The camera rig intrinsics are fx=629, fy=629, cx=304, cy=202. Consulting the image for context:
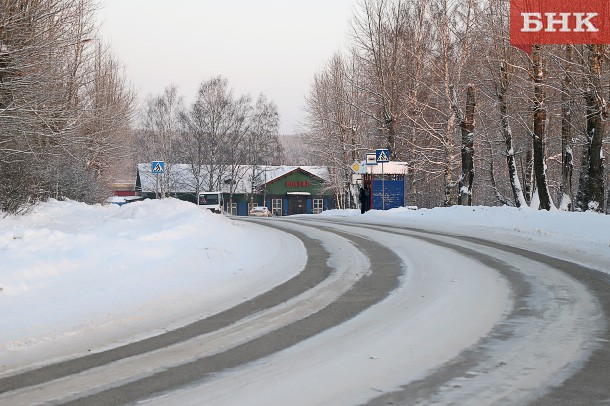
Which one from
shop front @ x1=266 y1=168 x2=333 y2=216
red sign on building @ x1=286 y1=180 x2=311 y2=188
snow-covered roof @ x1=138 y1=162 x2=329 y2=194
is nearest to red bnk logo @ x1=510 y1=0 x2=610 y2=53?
snow-covered roof @ x1=138 y1=162 x2=329 y2=194

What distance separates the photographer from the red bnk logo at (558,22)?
830 inches

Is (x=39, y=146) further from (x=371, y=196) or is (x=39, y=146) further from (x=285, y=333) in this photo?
(x=371, y=196)

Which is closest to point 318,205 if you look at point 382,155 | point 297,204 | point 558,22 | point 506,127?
point 297,204

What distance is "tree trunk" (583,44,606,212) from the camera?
2089cm

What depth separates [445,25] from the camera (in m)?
31.6

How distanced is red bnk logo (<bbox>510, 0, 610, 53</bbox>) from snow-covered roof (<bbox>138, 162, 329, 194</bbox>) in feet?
149

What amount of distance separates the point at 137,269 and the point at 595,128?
18059 mm

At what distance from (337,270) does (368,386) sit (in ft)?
21.0

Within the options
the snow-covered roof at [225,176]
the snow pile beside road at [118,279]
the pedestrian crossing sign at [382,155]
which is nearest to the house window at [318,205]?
the snow-covered roof at [225,176]

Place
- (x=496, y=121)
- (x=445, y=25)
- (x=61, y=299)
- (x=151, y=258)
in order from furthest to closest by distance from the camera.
A: (x=496, y=121)
(x=445, y=25)
(x=151, y=258)
(x=61, y=299)

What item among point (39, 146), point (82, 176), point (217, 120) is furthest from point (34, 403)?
point (217, 120)

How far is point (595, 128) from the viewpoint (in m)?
21.9

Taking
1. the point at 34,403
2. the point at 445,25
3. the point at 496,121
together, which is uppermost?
the point at 445,25

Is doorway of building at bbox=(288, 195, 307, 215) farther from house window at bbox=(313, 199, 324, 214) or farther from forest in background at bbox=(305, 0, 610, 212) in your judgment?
forest in background at bbox=(305, 0, 610, 212)
